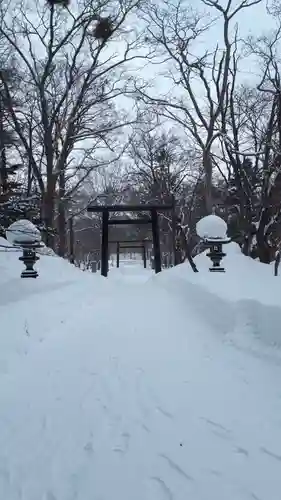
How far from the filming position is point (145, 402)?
330 cm

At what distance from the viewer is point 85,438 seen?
2758mm

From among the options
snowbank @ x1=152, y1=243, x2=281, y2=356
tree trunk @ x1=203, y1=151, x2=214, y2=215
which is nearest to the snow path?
snowbank @ x1=152, y1=243, x2=281, y2=356

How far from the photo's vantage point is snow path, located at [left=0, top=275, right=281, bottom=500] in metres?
2.22

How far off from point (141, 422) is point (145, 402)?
34cm

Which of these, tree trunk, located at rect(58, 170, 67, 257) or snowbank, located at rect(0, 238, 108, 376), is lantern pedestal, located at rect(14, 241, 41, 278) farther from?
tree trunk, located at rect(58, 170, 67, 257)

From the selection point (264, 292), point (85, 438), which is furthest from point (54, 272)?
point (85, 438)

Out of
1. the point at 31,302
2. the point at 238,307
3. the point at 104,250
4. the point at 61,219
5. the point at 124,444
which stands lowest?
A: the point at 104,250

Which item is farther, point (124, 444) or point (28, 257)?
point (28, 257)

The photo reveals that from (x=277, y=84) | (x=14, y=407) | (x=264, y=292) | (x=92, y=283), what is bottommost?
(x=92, y=283)

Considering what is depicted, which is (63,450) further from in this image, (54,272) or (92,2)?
(92,2)

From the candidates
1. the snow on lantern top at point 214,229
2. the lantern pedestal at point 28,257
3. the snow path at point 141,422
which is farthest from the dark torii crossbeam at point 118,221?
the snow path at point 141,422

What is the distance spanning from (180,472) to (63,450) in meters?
0.77

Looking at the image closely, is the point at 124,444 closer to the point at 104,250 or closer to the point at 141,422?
the point at 141,422

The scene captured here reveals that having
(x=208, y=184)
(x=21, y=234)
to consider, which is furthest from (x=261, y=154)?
(x=21, y=234)
